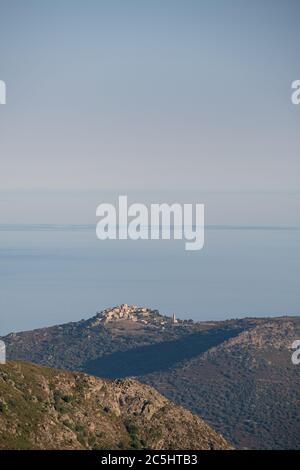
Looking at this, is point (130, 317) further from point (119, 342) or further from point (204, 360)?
point (204, 360)

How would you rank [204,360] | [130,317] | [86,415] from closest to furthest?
[86,415], [204,360], [130,317]

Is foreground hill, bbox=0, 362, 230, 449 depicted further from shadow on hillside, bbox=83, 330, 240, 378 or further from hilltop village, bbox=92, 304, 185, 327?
hilltop village, bbox=92, 304, 185, 327

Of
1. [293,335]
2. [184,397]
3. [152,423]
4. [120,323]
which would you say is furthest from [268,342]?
[152,423]

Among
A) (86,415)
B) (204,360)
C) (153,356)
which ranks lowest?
(153,356)

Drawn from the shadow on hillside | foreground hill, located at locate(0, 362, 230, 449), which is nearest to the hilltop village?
the shadow on hillside

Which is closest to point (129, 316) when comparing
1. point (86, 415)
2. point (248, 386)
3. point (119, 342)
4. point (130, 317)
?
point (130, 317)

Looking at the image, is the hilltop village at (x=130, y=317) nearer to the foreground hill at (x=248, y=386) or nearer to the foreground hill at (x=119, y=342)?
the foreground hill at (x=119, y=342)
